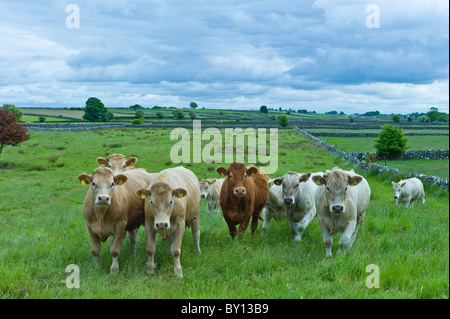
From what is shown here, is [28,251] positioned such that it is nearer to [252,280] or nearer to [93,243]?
[93,243]

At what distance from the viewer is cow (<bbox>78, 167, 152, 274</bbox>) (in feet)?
21.5

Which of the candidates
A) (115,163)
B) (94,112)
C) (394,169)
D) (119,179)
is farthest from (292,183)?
(94,112)

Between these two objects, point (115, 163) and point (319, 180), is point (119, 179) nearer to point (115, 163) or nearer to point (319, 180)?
point (115, 163)

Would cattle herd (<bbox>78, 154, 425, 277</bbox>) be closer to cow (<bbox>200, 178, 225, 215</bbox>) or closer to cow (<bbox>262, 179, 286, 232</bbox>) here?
cow (<bbox>262, 179, 286, 232</bbox>)

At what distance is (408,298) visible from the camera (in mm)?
5293

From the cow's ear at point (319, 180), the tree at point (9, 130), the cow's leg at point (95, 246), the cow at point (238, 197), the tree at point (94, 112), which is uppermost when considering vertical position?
the tree at point (94, 112)

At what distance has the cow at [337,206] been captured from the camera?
23.2 ft

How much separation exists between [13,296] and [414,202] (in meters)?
14.0

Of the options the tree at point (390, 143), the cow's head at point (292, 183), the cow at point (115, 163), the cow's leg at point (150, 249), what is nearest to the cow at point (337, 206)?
the cow's head at point (292, 183)

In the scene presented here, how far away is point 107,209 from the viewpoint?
267 inches

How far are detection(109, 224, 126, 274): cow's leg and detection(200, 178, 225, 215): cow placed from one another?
23.8 ft

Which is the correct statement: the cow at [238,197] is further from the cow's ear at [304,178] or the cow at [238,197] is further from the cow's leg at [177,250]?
the cow's leg at [177,250]

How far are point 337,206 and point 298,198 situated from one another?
89.9 inches
